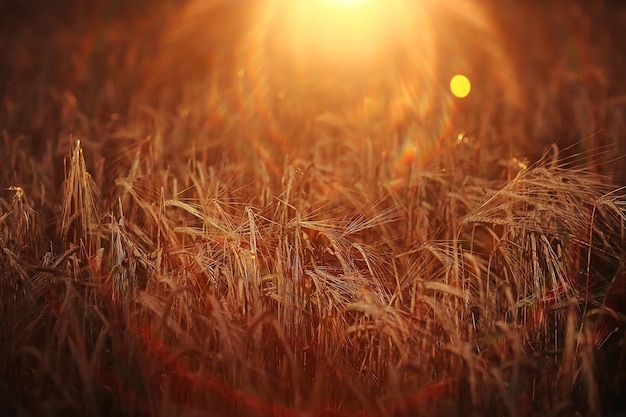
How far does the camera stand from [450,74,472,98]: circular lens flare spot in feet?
18.1

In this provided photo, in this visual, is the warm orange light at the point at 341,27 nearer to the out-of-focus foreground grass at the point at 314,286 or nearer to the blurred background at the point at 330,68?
the blurred background at the point at 330,68

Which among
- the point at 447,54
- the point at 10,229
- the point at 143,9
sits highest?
Answer: the point at 143,9

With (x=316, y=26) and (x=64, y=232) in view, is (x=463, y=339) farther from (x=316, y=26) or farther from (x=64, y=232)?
(x=316, y=26)

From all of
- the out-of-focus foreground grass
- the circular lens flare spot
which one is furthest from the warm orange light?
the out-of-focus foreground grass

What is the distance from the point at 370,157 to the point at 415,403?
1.58 m

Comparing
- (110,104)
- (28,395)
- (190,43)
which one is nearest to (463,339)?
(28,395)

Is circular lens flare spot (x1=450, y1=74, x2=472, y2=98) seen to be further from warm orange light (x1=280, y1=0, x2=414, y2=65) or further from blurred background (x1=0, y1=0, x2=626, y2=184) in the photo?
warm orange light (x1=280, y1=0, x2=414, y2=65)

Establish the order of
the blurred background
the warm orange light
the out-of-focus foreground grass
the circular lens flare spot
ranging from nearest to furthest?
the out-of-focus foreground grass
the blurred background
the circular lens flare spot
the warm orange light

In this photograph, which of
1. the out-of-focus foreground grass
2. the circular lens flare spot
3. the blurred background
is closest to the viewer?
the out-of-focus foreground grass

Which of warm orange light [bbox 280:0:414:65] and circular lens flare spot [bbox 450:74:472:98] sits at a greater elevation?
warm orange light [bbox 280:0:414:65]

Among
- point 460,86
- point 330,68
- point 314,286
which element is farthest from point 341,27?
point 314,286

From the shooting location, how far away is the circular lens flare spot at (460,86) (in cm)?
552

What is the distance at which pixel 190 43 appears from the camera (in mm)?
7598

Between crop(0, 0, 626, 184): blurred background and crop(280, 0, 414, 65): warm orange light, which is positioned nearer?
crop(0, 0, 626, 184): blurred background
